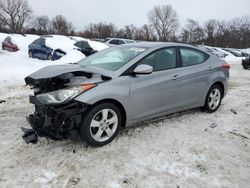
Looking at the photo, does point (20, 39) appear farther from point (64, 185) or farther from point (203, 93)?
point (64, 185)

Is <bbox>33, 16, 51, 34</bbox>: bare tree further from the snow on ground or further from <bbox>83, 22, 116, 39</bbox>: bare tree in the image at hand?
the snow on ground

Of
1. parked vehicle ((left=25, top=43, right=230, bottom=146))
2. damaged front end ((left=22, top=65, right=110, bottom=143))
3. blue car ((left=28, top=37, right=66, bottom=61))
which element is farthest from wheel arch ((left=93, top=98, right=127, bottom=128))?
blue car ((left=28, top=37, right=66, bottom=61))

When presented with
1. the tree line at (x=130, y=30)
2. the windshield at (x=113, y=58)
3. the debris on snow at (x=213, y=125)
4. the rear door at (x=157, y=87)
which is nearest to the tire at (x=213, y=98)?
the debris on snow at (x=213, y=125)

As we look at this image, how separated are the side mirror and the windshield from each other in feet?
0.86

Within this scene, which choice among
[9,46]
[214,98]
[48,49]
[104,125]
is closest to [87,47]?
[48,49]

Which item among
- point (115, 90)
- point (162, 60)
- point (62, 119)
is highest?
point (162, 60)

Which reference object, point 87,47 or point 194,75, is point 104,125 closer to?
point 194,75

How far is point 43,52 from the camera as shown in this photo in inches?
569

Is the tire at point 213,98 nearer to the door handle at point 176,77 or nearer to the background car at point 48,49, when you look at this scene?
the door handle at point 176,77

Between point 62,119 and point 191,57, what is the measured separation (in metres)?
2.99

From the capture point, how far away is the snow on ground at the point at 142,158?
315cm

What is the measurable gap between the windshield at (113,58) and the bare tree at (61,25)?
220 feet

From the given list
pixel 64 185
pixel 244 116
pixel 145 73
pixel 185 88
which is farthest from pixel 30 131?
pixel 244 116

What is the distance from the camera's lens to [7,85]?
805cm
